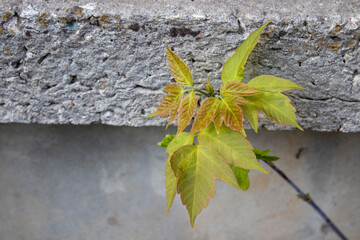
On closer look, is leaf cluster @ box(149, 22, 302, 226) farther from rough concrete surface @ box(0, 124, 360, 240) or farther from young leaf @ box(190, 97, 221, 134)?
→ rough concrete surface @ box(0, 124, 360, 240)

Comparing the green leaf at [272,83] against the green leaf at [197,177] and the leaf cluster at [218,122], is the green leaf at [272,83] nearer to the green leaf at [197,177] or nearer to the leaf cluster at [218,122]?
the leaf cluster at [218,122]

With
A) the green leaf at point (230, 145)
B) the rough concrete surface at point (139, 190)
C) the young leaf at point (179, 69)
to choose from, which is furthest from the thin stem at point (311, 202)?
the young leaf at point (179, 69)

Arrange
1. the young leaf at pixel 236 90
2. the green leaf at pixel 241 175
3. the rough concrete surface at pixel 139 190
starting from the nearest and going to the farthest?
the young leaf at pixel 236 90
the green leaf at pixel 241 175
the rough concrete surface at pixel 139 190

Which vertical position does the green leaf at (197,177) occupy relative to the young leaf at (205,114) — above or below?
below

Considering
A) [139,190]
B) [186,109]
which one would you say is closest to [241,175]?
[186,109]

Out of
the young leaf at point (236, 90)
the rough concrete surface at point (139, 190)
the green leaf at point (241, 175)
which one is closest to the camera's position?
the young leaf at point (236, 90)

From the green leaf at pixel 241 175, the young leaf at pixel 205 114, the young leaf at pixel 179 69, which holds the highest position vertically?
the young leaf at pixel 179 69

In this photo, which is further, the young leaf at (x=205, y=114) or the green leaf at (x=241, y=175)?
the green leaf at (x=241, y=175)
